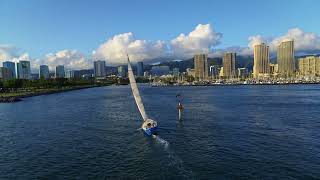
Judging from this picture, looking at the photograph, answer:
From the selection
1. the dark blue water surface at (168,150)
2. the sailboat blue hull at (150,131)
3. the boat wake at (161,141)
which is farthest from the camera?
the sailboat blue hull at (150,131)

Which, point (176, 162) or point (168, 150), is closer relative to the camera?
point (176, 162)

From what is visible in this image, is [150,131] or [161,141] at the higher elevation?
[150,131]

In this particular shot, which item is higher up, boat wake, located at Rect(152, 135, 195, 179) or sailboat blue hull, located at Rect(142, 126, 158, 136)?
sailboat blue hull, located at Rect(142, 126, 158, 136)

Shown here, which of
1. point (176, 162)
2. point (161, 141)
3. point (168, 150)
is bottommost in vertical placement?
point (176, 162)

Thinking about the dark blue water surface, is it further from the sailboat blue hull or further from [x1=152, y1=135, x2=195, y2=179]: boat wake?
the sailboat blue hull

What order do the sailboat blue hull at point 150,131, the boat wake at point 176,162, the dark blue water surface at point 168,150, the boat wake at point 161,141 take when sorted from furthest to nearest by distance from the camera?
→ the sailboat blue hull at point 150,131, the boat wake at point 161,141, the dark blue water surface at point 168,150, the boat wake at point 176,162

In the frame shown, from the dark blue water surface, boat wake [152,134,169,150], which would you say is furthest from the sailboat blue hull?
the dark blue water surface

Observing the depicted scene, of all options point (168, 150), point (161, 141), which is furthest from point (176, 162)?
point (161, 141)

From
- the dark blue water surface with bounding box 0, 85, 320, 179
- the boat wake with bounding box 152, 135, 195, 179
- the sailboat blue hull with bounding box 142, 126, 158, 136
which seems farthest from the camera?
the sailboat blue hull with bounding box 142, 126, 158, 136

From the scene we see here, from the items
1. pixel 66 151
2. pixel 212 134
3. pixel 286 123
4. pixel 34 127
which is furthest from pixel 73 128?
pixel 286 123

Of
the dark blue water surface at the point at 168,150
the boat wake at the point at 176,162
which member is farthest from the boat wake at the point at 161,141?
the dark blue water surface at the point at 168,150

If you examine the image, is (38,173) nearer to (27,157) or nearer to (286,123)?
(27,157)

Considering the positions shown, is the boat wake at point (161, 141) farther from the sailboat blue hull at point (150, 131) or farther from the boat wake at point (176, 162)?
the sailboat blue hull at point (150, 131)

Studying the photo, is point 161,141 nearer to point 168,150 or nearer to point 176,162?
point 168,150
